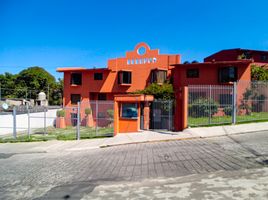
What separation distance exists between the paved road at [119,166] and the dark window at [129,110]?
5.81m

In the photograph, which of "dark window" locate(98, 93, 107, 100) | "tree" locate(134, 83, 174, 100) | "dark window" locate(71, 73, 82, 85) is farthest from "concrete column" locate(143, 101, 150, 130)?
"dark window" locate(71, 73, 82, 85)

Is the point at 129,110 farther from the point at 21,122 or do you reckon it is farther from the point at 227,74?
the point at 21,122

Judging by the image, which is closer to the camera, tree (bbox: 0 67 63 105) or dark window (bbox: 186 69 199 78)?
dark window (bbox: 186 69 199 78)

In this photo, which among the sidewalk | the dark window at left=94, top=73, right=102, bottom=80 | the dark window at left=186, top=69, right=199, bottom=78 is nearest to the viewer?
the sidewalk

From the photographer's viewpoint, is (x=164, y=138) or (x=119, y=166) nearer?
(x=119, y=166)

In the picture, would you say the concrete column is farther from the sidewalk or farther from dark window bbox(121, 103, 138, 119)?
the sidewalk

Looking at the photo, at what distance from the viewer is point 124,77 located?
89.0ft

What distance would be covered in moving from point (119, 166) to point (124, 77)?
20.7 metres

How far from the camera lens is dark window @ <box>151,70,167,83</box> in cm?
2497

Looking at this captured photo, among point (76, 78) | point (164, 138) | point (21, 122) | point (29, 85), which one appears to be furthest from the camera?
point (29, 85)

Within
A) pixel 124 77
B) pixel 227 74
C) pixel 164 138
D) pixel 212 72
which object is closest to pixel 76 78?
pixel 124 77

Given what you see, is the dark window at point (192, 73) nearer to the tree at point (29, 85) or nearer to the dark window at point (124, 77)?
the dark window at point (124, 77)

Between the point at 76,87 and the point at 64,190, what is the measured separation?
83.6 ft

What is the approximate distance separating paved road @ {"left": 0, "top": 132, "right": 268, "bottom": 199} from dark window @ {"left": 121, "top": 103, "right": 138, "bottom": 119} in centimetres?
581
